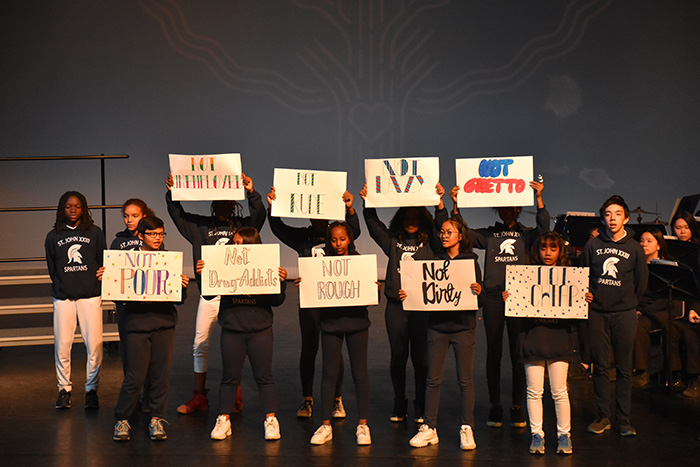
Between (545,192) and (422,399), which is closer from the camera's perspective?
(422,399)

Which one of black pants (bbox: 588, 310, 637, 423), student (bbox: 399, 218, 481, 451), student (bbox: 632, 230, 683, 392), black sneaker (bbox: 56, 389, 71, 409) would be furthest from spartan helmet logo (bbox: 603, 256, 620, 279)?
black sneaker (bbox: 56, 389, 71, 409)

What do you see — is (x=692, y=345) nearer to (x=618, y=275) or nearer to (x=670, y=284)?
(x=670, y=284)

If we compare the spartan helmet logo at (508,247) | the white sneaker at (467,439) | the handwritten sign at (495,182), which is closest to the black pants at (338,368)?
the white sneaker at (467,439)

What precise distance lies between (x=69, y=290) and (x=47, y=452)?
1209mm

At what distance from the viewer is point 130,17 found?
34.0ft

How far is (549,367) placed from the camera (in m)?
4.09

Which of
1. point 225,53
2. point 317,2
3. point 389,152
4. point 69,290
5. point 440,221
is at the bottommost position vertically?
point 69,290

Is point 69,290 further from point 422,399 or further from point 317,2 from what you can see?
point 317,2

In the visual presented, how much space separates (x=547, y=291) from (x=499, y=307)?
1.50 feet

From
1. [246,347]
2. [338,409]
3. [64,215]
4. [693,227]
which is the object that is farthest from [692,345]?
[64,215]

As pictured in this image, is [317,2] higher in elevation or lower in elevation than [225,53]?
higher

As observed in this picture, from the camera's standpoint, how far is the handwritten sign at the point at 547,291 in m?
4.07

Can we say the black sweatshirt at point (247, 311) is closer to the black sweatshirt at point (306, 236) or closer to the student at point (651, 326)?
the black sweatshirt at point (306, 236)

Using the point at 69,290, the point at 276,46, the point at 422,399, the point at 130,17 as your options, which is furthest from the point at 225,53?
the point at 422,399
